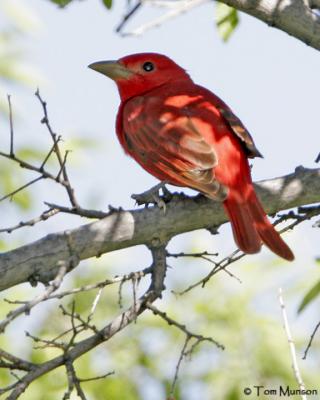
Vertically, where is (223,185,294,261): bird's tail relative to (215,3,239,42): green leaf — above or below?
below

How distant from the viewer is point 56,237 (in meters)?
3.79

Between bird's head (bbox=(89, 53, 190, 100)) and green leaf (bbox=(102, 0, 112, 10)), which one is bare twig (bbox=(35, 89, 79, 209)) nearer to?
green leaf (bbox=(102, 0, 112, 10))

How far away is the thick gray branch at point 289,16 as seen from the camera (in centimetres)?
413

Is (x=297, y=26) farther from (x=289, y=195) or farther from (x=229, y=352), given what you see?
(x=229, y=352)

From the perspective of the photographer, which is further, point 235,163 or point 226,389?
point 226,389

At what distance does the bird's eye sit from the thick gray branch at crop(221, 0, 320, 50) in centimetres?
224

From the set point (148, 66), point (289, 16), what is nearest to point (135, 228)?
point (289, 16)

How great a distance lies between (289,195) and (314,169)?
0.18 metres

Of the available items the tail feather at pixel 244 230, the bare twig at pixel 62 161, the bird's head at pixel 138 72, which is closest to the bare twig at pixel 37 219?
the bare twig at pixel 62 161

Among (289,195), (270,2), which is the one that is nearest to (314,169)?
(289,195)

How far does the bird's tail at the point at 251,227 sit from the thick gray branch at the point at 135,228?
62 mm

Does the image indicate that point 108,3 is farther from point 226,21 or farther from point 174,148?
point 174,148

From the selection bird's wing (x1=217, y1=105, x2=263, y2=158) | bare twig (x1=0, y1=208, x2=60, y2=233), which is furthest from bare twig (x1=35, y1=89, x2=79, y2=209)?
bird's wing (x1=217, y1=105, x2=263, y2=158)

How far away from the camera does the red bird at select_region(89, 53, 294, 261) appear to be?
4480mm
